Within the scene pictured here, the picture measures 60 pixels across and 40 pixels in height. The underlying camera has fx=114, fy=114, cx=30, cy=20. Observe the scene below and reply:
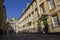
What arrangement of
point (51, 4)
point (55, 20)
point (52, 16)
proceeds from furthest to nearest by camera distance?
1. point (51, 4)
2. point (52, 16)
3. point (55, 20)

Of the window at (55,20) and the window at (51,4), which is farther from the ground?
the window at (51,4)

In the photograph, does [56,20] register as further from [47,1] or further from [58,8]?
[47,1]

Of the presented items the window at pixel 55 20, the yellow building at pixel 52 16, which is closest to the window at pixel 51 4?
the yellow building at pixel 52 16

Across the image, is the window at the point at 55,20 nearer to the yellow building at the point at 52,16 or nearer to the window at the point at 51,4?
the yellow building at the point at 52,16

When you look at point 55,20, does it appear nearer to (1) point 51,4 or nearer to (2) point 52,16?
(2) point 52,16

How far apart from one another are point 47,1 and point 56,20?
160 inches

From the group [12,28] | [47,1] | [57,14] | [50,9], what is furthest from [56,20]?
[12,28]

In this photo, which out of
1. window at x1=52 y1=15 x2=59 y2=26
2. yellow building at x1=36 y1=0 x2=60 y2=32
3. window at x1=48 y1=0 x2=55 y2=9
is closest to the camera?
yellow building at x1=36 y1=0 x2=60 y2=32

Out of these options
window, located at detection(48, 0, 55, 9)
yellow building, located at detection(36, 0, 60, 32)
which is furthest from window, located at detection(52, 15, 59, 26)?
window, located at detection(48, 0, 55, 9)

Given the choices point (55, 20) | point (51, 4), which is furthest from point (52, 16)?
point (51, 4)

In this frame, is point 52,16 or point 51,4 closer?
point 52,16

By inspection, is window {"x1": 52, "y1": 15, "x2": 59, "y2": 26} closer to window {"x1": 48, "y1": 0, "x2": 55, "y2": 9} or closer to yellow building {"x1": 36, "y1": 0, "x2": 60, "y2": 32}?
yellow building {"x1": 36, "y1": 0, "x2": 60, "y2": 32}

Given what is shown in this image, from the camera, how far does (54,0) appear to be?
16625 millimetres

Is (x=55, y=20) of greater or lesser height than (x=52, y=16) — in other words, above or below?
below
